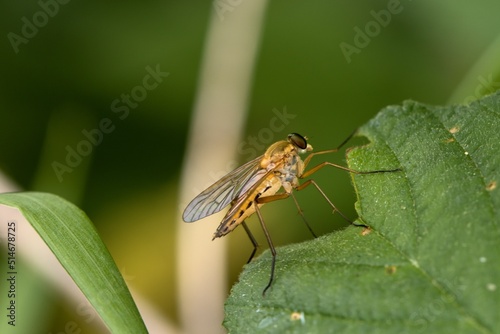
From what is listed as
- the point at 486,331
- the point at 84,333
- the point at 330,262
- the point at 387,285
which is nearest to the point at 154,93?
the point at 84,333

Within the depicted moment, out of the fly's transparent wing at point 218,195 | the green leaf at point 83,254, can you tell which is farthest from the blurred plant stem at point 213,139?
the green leaf at point 83,254

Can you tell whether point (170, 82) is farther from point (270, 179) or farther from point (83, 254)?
point (83, 254)

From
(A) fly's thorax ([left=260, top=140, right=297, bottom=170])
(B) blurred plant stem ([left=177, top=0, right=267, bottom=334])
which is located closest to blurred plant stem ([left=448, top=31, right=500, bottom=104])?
(A) fly's thorax ([left=260, top=140, right=297, bottom=170])

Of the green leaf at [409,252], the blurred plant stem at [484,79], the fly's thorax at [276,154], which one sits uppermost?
the blurred plant stem at [484,79]

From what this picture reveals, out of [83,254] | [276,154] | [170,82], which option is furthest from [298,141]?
[170,82]

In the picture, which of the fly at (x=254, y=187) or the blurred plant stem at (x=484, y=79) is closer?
the fly at (x=254, y=187)

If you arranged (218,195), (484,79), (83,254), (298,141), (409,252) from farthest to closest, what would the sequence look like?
(484,79)
(298,141)
(218,195)
(83,254)
(409,252)

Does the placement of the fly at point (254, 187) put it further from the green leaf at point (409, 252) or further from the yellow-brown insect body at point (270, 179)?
the green leaf at point (409, 252)

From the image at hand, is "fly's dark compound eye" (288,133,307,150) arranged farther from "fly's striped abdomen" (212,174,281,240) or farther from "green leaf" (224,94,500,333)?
"green leaf" (224,94,500,333)
